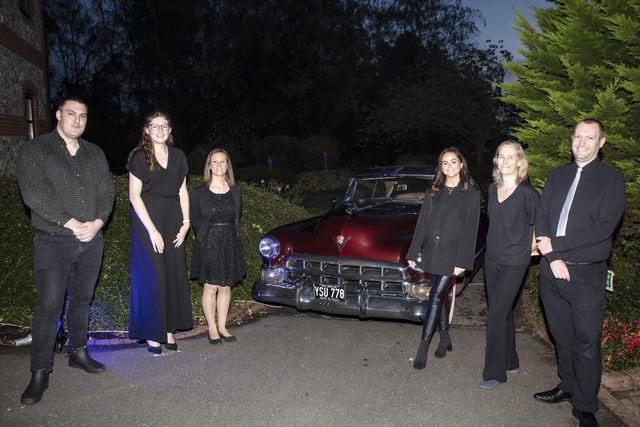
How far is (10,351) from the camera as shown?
4.88 meters

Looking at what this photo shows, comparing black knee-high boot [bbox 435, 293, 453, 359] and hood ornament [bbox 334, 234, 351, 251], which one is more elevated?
hood ornament [bbox 334, 234, 351, 251]

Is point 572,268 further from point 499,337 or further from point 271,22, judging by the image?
point 271,22

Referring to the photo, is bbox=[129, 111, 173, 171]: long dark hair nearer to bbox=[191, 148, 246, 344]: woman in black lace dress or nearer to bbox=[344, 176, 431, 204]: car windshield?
bbox=[191, 148, 246, 344]: woman in black lace dress

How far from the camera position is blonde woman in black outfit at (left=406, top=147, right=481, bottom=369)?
14.6 feet

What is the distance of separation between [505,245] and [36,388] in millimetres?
3703

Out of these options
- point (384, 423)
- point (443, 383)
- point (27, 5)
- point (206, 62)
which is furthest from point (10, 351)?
point (206, 62)

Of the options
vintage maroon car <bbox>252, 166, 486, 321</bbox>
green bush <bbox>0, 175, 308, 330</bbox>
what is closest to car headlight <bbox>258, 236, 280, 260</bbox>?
vintage maroon car <bbox>252, 166, 486, 321</bbox>

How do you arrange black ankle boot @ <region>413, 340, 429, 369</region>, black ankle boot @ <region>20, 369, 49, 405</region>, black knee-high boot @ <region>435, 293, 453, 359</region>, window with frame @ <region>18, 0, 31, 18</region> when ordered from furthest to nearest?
1. window with frame @ <region>18, 0, 31, 18</region>
2. black knee-high boot @ <region>435, 293, 453, 359</region>
3. black ankle boot @ <region>413, 340, 429, 369</region>
4. black ankle boot @ <region>20, 369, 49, 405</region>

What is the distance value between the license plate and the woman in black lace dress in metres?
0.82

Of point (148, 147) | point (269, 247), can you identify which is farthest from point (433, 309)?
point (148, 147)

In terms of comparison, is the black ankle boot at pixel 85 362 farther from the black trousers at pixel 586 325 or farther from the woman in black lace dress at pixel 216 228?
the black trousers at pixel 586 325

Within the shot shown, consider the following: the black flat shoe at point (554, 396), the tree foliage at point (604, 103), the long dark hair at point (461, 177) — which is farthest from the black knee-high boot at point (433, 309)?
the tree foliage at point (604, 103)

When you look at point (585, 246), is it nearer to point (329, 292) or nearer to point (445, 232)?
point (445, 232)

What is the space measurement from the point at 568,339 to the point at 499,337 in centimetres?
51
